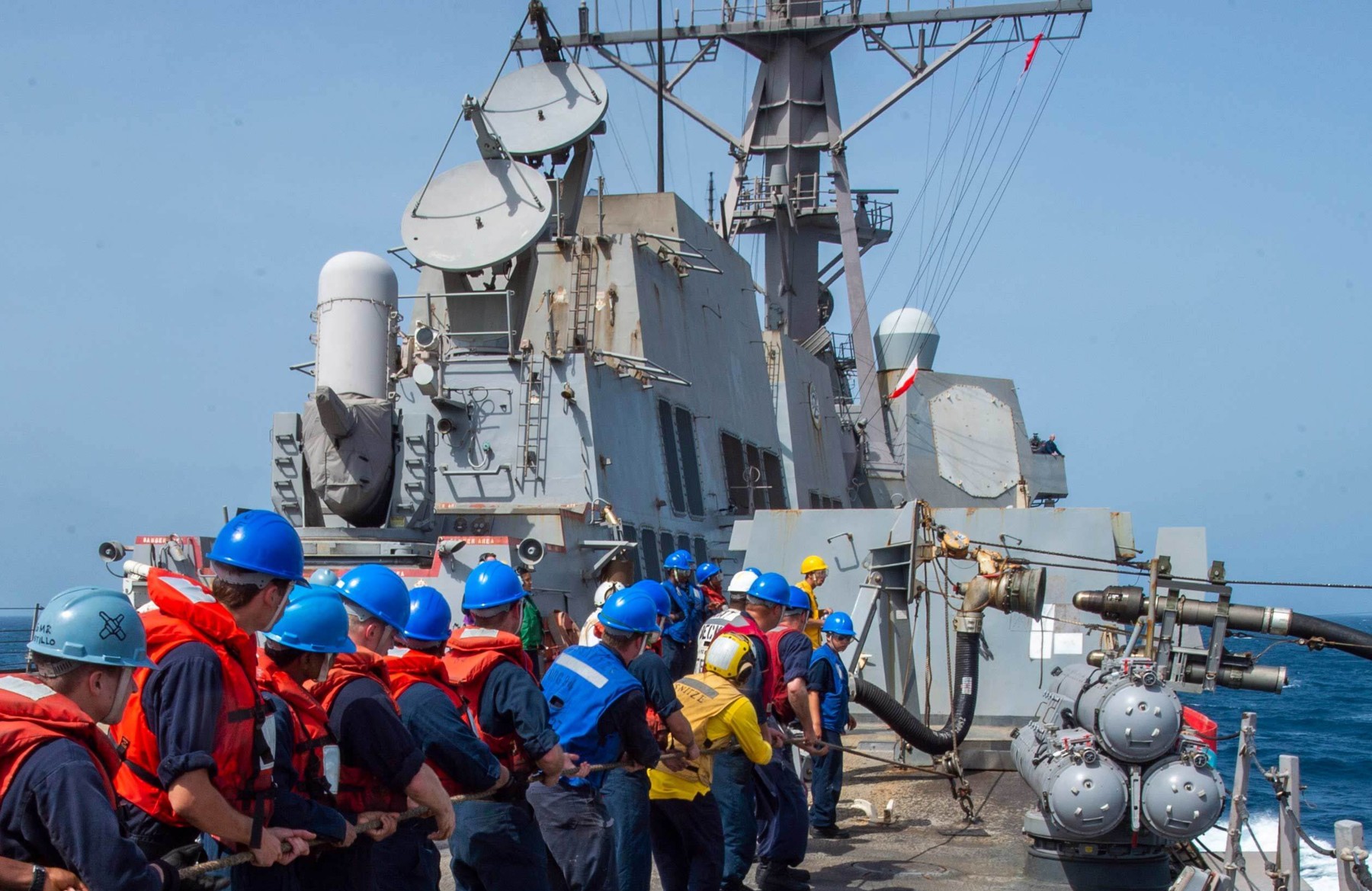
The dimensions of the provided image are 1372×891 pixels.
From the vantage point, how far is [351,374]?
10883mm

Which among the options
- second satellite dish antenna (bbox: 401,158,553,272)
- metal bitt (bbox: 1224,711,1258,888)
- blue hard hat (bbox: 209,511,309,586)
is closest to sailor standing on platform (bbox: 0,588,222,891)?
blue hard hat (bbox: 209,511,309,586)

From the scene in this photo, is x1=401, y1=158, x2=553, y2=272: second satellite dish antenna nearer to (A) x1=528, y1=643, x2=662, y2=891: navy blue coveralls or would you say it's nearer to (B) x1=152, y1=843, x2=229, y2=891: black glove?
(A) x1=528, y1=643, x2=662, y2=891: navy blue coveralls

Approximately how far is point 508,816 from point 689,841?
1.49 m

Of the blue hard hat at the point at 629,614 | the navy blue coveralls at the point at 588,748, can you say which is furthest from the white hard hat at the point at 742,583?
the navy blue coveralls at the point at 588,748

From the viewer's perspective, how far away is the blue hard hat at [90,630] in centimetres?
289

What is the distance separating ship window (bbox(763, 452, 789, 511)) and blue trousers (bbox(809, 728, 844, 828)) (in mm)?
10274

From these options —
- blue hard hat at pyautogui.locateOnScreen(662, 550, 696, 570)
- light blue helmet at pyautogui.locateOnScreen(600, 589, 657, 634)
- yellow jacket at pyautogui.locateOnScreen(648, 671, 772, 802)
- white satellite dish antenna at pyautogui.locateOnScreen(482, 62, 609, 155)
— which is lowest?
yellow jacket at pyautogui.locateOnScreen(648, 671, 772, 802)

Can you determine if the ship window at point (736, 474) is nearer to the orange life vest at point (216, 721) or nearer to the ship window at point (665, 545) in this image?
the ship window at point (665, 545)

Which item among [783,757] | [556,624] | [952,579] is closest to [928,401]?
[952,579]

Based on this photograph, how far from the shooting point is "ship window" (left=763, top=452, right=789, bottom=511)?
62.7ft

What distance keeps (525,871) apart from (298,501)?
6.69 meters

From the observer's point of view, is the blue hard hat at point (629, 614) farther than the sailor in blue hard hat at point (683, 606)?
No

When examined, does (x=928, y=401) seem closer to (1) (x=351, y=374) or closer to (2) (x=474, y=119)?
(2) (x=474, y=119)

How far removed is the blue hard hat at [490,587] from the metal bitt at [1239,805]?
3.34 metres
